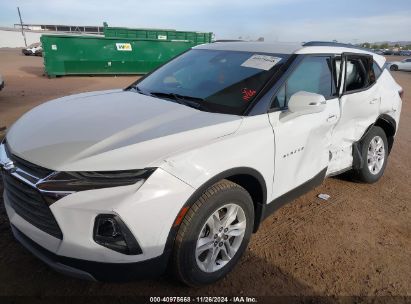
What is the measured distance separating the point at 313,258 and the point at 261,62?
5.90 feet

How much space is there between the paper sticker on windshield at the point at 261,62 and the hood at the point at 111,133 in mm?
742

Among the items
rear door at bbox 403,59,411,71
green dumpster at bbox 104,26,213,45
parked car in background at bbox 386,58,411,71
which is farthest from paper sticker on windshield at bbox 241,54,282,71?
rear door at bbox 403,59,411,71

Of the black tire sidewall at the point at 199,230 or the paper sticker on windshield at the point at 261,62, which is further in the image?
the paper sticker on windshield at the point at 261,62

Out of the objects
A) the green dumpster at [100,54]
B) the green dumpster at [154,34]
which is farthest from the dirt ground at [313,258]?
the green dumpster at [154,34]

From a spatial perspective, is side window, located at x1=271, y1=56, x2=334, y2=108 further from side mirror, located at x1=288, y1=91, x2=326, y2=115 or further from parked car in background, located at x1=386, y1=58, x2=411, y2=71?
parked car in background, located at x1=386, y1=58, x2=411, y2=71

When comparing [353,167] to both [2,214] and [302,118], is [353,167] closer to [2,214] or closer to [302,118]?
[302,118]

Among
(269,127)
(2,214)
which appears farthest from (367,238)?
(2,214)

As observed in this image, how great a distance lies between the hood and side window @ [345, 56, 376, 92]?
1.88 m

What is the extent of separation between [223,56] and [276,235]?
72.3 inches

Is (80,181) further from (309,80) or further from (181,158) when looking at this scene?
(309,80)

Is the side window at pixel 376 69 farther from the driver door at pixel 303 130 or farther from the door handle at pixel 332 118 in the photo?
the door handle at pixel 332 118

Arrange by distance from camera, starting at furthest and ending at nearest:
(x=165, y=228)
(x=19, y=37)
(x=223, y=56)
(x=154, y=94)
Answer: (x=19, y=37)
(x=223, y=56)
(x=154, y=94)
(x=165, y=228)

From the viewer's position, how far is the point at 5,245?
2.85 m

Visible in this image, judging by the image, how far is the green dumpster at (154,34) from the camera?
66.9 feet
